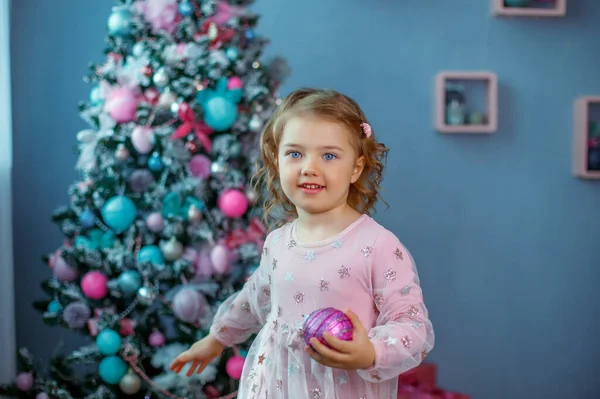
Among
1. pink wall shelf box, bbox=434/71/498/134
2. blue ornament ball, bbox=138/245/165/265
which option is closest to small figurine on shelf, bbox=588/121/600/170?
pink wall shelf box, bbox=434/71/498/134

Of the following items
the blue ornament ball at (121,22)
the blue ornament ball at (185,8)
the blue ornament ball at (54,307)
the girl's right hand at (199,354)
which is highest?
the blue ornament ball at (185,8)

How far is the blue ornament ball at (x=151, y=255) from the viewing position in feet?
7.39

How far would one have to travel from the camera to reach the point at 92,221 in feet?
7.72

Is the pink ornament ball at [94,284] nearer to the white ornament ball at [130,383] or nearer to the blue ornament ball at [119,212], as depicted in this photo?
the blue ornament ball at [119,212]

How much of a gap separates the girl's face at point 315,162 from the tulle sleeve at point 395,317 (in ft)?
0.43

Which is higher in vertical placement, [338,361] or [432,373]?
[338,361]

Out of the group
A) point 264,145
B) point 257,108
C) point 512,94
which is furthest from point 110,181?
point 512,94

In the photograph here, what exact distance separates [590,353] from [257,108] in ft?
6.20

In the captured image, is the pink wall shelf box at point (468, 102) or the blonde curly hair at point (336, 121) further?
the pink wall shelf box at point (468, 102)

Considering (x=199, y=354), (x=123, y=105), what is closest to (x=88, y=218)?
(x=123, y=105)

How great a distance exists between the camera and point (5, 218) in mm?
2635

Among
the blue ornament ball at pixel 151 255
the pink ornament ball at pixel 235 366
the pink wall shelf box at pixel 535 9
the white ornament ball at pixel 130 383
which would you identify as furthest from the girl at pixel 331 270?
the pink wall shelf box at pixel 535 9

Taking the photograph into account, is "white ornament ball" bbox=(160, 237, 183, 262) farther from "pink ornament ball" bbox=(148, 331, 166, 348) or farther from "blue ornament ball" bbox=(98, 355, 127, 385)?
"blue ornament ball" bbox=(98, 355, 127, 385)

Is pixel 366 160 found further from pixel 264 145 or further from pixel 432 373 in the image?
pixel 432 373
